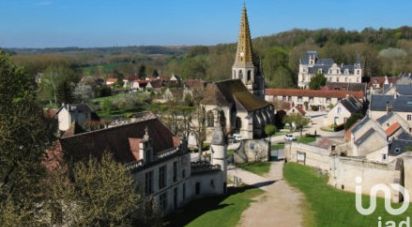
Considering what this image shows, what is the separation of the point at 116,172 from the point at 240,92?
42915mm

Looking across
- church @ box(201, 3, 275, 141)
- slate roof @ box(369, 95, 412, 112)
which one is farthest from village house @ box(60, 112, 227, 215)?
slate roof @ box(369, 95, 412, 112)

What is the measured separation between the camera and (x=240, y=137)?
58.1 m

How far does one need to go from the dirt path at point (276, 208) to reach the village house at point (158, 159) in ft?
13.0

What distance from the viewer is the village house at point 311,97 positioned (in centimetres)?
8219

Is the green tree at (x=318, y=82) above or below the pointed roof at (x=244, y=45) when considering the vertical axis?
below

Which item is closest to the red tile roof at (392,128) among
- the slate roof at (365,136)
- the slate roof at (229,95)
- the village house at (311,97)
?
the slate roof at (365,136)

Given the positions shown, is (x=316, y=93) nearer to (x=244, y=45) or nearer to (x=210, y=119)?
(x=244, y=45)

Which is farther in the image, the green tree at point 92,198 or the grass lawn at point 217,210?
the grass lawn at point 217,210

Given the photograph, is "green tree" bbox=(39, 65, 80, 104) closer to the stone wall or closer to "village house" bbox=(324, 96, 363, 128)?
the stone wall

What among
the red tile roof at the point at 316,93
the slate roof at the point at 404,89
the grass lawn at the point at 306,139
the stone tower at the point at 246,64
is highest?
the stone tower at the point at 246,64

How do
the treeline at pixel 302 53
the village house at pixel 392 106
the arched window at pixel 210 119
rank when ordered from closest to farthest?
the village house at pixel 392 106 < the arched window at pixel 210 119 < the treeline at pixel 302 53

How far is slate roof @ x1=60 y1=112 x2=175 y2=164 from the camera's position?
2649 cm

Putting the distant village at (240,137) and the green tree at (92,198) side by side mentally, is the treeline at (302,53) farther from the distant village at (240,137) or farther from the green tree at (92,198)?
the green tree at (92,198)

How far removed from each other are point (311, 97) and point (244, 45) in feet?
85.8
